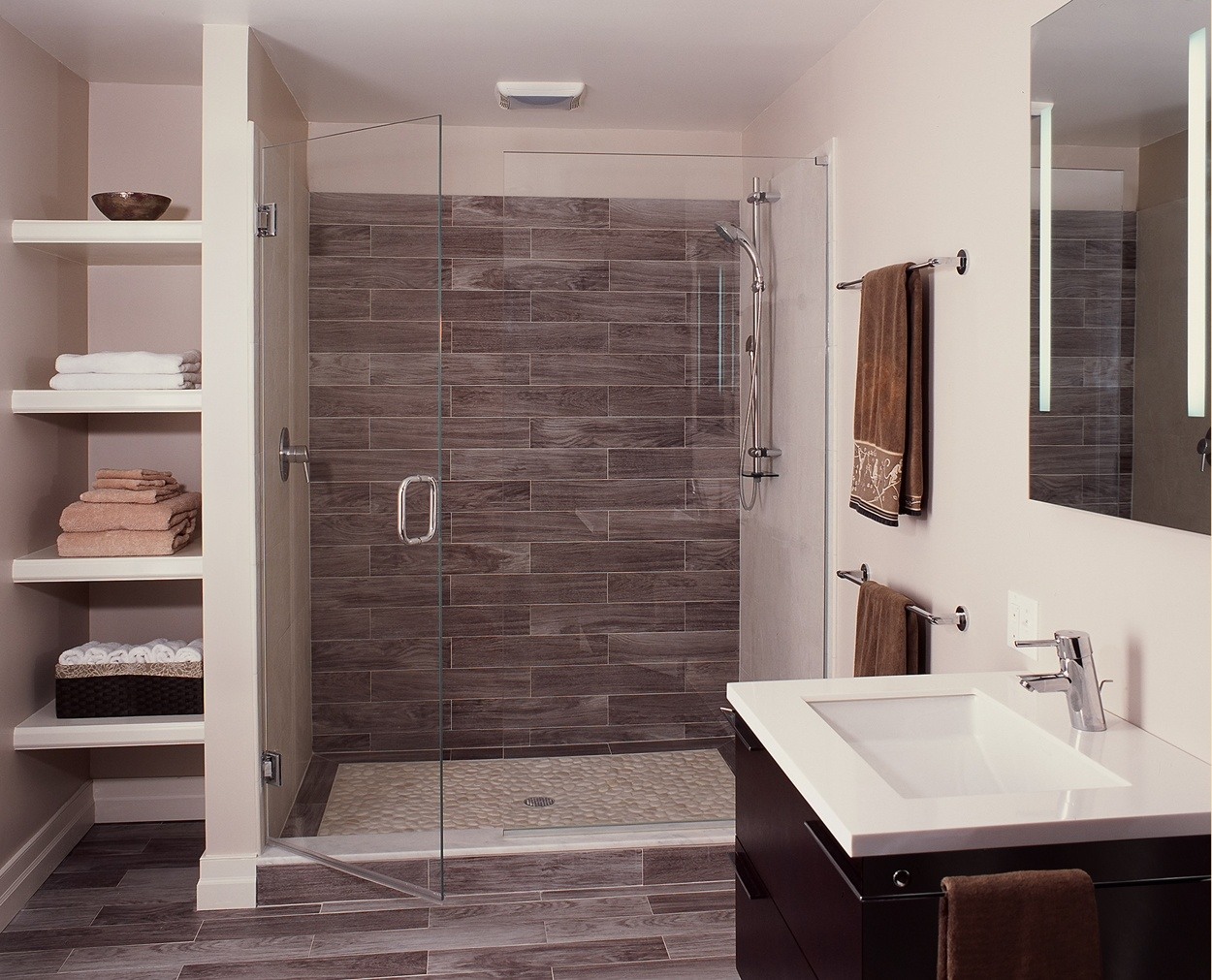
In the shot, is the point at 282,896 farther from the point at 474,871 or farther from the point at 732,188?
the point at 732,188

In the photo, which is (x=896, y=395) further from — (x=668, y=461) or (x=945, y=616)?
(x=668, y=461)

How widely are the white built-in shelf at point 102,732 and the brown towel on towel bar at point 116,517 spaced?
1.90ft

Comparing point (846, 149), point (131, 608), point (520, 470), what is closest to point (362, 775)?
point (520, 470)

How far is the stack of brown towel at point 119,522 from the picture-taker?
3.19m

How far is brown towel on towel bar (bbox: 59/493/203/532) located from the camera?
3184 millimetres

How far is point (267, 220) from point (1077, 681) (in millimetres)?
2433

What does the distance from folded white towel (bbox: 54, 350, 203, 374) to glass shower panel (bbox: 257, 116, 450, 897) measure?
0.31 m

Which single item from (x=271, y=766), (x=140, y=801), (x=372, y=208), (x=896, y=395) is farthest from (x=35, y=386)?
(x=896, y=395)

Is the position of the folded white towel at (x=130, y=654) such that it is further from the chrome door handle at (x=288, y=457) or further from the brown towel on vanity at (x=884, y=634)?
the brown towel on vanity at (x=884, y=634)

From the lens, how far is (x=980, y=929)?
1343 mm

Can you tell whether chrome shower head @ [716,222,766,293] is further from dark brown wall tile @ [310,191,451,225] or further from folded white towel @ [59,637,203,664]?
folded white towel @ [59,637,203,664]

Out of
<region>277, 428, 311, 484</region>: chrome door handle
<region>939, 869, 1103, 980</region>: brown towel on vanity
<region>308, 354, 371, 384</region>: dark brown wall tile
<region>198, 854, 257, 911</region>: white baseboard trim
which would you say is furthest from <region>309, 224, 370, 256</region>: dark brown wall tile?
<region>939, 869, 1103, 980</region>: brown towel on vanity

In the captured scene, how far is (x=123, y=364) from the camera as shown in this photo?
319cm

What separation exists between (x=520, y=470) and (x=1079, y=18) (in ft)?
6.22
